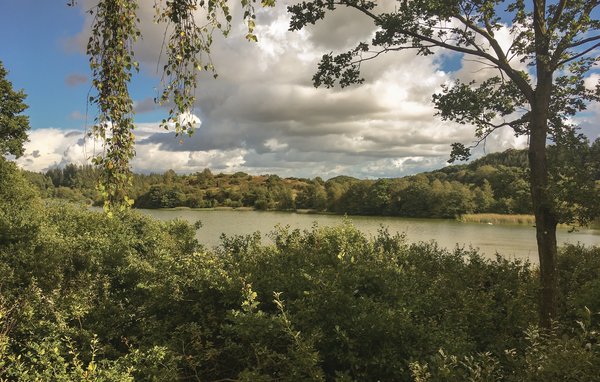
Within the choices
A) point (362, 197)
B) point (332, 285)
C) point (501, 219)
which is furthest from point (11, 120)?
point (362, 197)

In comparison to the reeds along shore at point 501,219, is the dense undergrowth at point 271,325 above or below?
above

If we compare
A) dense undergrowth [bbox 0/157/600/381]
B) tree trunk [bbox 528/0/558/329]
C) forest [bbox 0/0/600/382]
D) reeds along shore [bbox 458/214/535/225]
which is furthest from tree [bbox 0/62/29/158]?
reeds along shore [bbox 458/214/535/225]

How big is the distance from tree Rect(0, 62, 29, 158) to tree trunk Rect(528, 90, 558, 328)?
27322mm

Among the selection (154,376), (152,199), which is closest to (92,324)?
(154,376)

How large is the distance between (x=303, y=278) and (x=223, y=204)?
8119cm

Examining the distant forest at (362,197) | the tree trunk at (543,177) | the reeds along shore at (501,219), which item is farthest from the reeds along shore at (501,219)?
the tree trunk at (543,177)

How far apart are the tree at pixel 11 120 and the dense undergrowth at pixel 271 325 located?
20.5 m

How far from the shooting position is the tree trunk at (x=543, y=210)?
5.89 metres

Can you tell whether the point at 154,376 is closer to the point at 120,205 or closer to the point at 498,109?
the point at 120,205

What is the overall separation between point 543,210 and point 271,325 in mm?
4658

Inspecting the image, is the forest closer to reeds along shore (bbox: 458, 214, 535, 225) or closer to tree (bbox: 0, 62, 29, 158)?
tree (bbox: 0, 62, 29, 158)

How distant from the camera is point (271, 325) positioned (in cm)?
369

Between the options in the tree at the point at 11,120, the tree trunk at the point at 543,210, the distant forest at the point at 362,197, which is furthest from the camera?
the distant forest at the point at 362,197

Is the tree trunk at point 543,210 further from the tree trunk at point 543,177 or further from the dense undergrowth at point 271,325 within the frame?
the dense undergrowth at point 271,325
